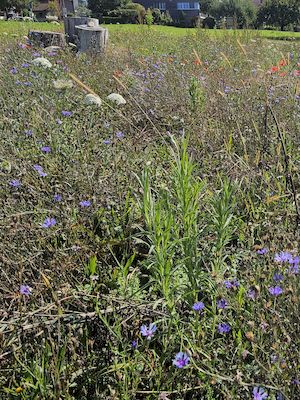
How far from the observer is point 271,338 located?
55.3 inches

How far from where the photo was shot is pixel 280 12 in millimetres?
41719

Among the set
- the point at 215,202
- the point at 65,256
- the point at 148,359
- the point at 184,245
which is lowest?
the point at 148,359

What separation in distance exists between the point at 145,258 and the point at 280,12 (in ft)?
147

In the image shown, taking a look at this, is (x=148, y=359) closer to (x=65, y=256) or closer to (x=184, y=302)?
(x=184, y=302)

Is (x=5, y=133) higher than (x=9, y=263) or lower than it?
higher

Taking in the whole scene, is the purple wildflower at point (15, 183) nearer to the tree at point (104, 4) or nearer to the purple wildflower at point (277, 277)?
the purple wildflower at point (277, 277)

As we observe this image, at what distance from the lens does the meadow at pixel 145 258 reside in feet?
4.76

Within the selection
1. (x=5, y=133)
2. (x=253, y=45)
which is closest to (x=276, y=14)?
(x=253, y=45)

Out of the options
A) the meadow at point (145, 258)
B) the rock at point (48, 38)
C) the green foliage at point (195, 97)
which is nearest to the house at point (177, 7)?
the rock at point (48, 38)

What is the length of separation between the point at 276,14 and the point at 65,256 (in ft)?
149

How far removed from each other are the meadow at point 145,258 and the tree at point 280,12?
1599 inches

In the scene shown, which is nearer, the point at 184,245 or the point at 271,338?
the point at 271,338

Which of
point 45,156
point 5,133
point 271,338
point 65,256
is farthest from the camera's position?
point 5,133

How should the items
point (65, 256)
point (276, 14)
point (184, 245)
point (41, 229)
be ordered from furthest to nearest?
point (276, 14)
point (41, 229)
point (65, 256)
point (184, 245)
